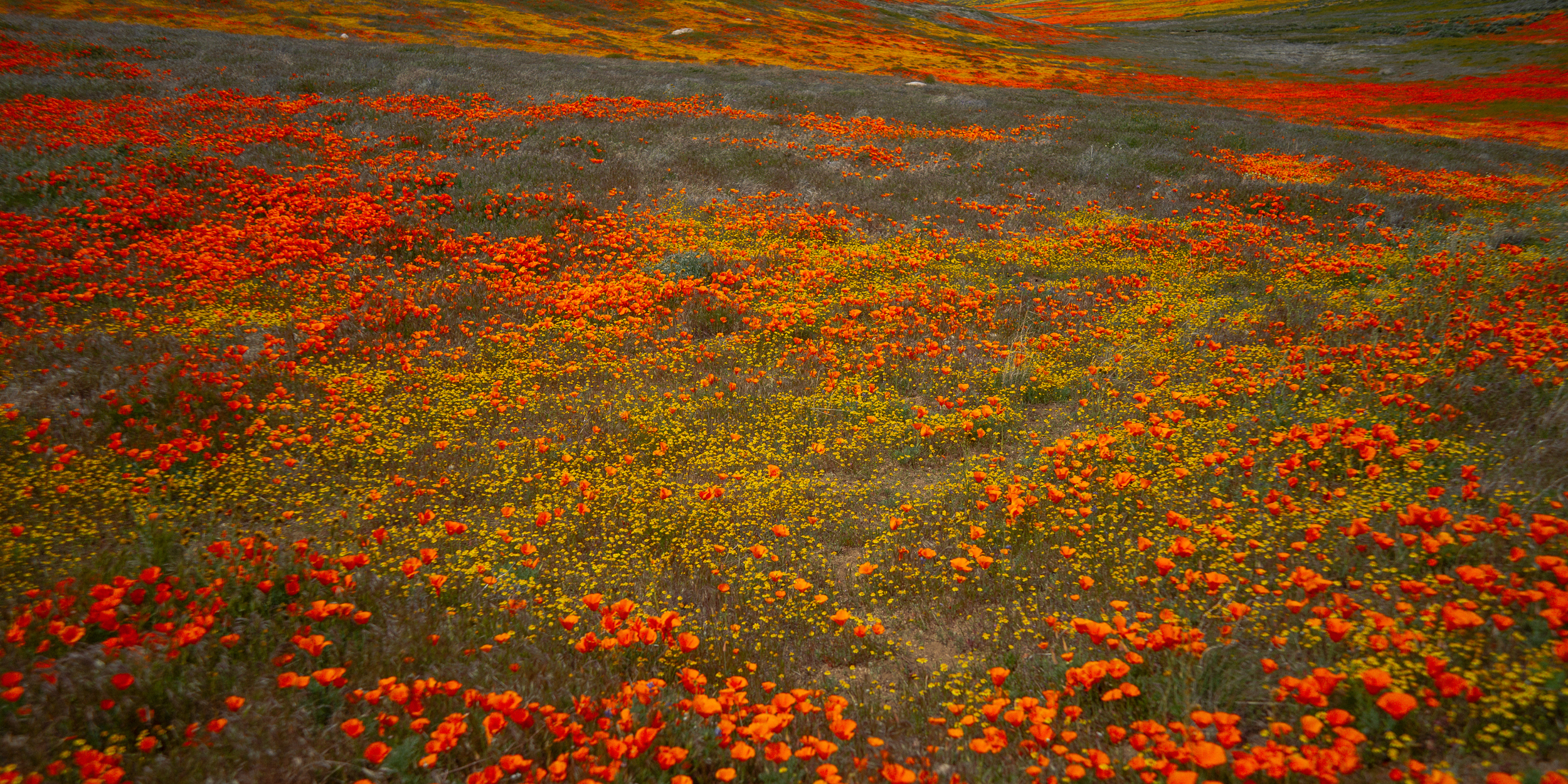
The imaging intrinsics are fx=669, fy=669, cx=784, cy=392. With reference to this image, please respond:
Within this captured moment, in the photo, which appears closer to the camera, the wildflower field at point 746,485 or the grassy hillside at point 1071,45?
the wildflower field at point 746,485

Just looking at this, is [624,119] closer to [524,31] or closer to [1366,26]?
[524,31]

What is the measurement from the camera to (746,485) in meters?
5.24

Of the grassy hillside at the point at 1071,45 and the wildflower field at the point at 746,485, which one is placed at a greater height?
the grassy hillside at the point at 1071,45

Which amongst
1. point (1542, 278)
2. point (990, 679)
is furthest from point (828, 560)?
point (1542, 278)

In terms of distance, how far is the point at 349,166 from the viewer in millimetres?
12391

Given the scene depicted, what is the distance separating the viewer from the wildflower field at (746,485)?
2.79 metres

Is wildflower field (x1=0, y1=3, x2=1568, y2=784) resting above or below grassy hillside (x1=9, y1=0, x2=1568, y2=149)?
below

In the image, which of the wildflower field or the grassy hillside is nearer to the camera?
the wildflower field

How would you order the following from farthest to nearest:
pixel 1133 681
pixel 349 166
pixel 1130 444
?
pixel 349 166 → pixel 1130 444 → pixel 1133 681

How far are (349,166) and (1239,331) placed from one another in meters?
14.5

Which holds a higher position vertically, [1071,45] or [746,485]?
[1071,45]

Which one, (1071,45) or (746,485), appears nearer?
(746,485)

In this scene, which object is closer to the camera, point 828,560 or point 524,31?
point 828,560

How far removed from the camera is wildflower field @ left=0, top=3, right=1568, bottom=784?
279 cm
